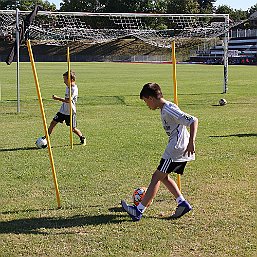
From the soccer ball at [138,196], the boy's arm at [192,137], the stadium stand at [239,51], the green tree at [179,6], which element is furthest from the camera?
the green tree at [179,6]

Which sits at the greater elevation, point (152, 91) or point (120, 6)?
point (120, 6)

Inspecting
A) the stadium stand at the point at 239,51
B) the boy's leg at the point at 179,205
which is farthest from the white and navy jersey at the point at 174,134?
the stadium stand at the point at 239,51

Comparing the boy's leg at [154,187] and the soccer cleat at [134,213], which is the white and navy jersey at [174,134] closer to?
the boy's leg at [154,187]

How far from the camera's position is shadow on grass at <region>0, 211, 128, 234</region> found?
6188mm

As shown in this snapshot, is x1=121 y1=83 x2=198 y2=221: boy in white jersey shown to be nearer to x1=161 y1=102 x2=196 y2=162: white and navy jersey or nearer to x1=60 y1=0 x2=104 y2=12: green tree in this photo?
x1=161 y1=102 x2=196 y2=162: white and navy jersey

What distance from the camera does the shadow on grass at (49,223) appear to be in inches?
244

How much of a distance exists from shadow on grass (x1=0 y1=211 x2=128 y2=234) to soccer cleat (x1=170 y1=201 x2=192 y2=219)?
0.64 metres

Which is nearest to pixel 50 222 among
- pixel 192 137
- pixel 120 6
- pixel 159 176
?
pixel 159 176

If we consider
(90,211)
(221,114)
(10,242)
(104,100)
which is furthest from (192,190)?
(104,100)

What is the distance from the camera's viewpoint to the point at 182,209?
6551mm

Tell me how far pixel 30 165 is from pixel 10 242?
381cm

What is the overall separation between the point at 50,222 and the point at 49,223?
0.13ft

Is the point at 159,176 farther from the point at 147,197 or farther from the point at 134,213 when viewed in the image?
the point at 134,213

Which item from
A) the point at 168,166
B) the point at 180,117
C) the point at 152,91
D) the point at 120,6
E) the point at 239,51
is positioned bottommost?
the point at 168,166
